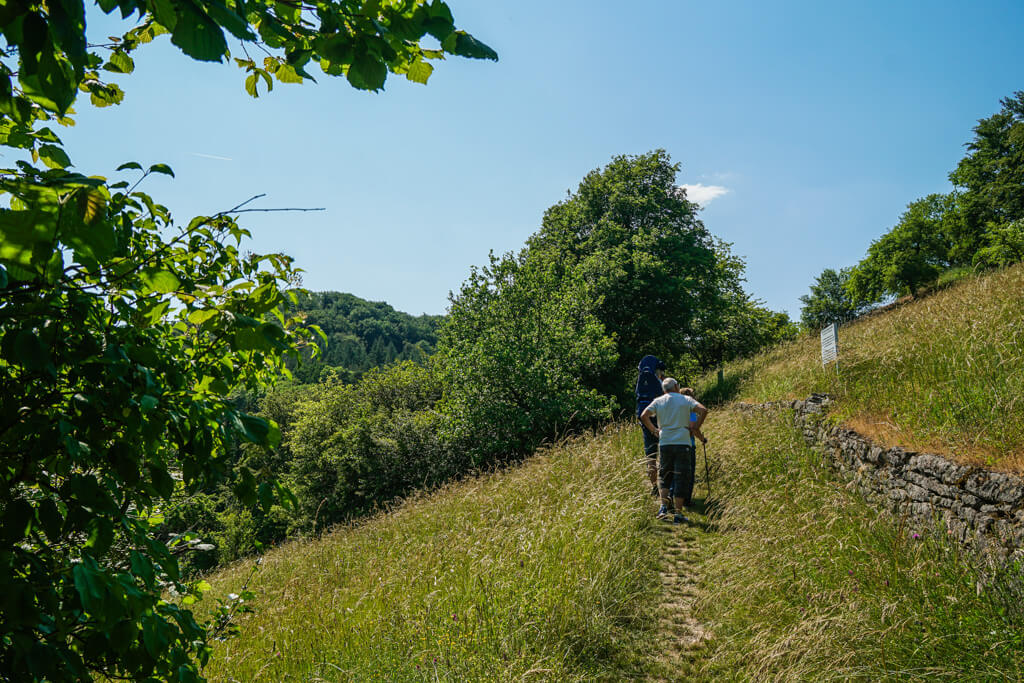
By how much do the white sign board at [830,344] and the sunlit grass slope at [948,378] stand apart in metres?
0.33

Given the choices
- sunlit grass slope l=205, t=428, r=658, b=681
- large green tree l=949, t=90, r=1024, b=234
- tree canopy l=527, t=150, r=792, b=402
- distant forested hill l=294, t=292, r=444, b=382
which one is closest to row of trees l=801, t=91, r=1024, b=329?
large green tree l=949, t=90, r=1024, b=234

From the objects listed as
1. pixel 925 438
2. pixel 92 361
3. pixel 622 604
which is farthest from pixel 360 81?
pixel 925 438

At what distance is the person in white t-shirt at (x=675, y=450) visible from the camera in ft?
22.9

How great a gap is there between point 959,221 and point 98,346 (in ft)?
138

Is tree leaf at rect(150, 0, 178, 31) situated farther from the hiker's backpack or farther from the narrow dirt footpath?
the hiker's backpack

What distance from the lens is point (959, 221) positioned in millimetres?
31109

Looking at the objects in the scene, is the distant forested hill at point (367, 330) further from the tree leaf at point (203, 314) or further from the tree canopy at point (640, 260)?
the tree leaf at point (203, 314)

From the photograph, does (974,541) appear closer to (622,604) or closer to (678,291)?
Result: (622,604)

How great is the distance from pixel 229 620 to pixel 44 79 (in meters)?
2.77

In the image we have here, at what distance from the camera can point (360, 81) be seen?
155cm

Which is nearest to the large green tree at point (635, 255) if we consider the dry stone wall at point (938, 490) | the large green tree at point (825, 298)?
the dry stone wall at point (938, 490)

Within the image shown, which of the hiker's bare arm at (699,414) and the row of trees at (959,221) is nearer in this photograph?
the hiker's bare arm at (699,414)

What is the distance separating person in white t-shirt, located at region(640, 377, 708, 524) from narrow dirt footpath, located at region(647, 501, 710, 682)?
0.31 m

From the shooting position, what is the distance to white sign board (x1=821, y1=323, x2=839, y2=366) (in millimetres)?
8891
